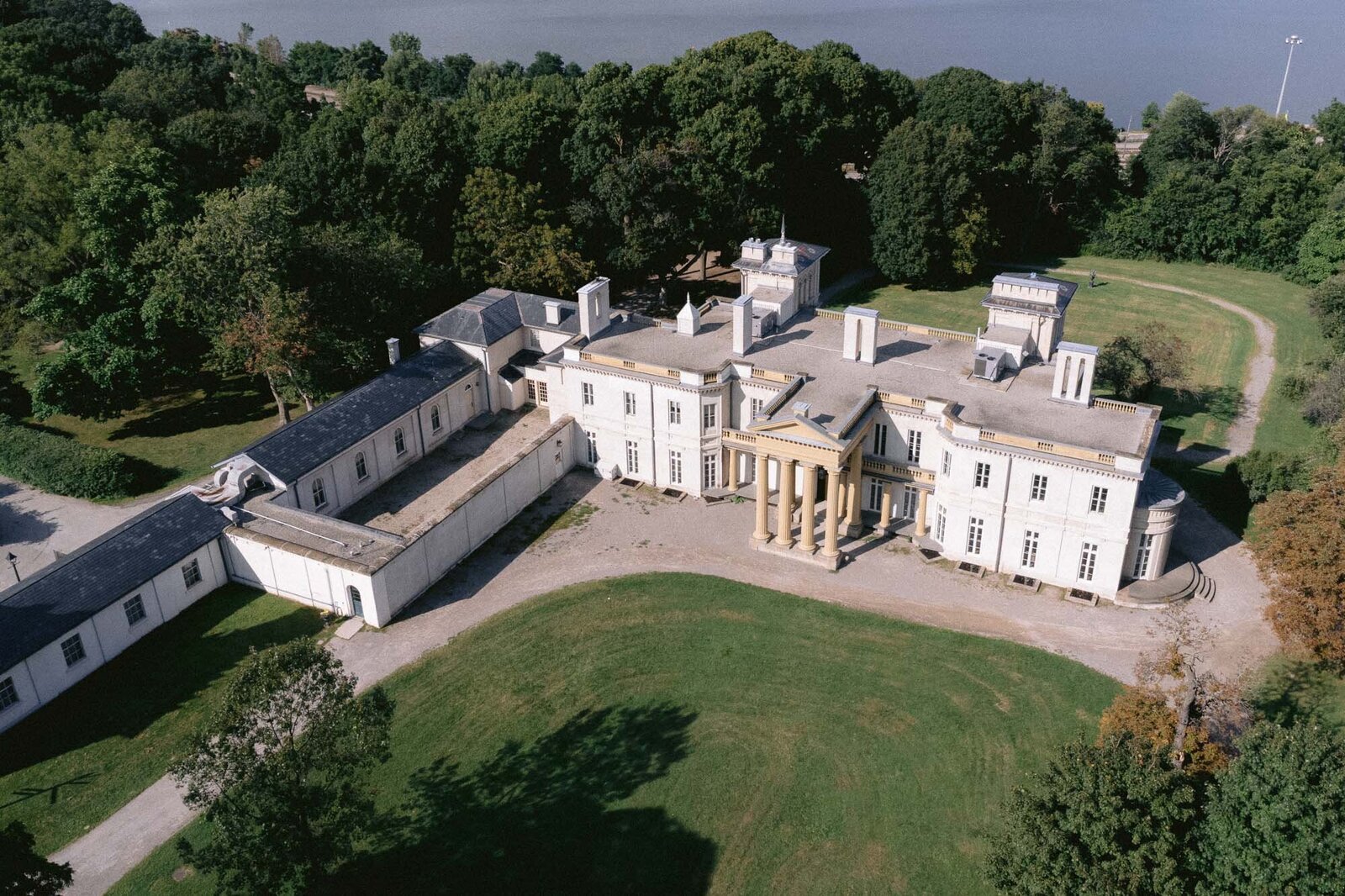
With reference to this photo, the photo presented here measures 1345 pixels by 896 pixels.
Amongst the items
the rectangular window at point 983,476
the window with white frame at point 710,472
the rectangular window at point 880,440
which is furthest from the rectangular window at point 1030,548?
the window with white frame at point 710,472

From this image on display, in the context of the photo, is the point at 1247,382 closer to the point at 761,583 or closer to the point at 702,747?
the point at 761,583

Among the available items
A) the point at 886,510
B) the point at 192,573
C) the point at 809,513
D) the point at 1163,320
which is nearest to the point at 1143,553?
the point at 886,510

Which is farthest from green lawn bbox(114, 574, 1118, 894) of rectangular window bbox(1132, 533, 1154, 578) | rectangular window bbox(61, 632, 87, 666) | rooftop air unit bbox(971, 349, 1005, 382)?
rooftop air unit bbox(971, 349, 1005, 382)

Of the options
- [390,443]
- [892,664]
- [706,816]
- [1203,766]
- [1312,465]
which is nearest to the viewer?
[1203,766]

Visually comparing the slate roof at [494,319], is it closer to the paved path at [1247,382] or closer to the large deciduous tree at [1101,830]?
the paved path at [1247,382]

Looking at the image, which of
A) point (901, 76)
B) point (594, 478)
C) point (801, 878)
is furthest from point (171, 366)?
point (901, 76)

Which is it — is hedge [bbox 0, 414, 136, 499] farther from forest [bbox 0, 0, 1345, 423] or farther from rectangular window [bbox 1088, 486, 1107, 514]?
rectangular window [bbox 1088, 486, 1107, 514]

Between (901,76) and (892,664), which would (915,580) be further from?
(901,76)
